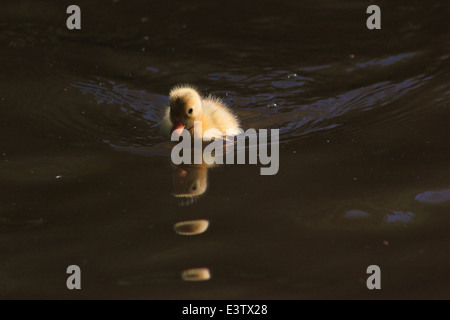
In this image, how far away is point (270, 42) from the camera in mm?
4520

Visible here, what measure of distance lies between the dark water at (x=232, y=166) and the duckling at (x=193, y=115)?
0.11 m

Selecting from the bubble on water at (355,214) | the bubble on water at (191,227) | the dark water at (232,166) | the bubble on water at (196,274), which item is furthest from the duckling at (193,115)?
the bubble on water at (196,274)

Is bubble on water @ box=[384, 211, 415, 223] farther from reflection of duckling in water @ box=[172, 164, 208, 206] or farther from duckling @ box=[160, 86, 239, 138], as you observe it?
duckling @ box=[160, 86, 239, 138]

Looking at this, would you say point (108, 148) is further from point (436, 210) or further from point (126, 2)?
point (126, 2)

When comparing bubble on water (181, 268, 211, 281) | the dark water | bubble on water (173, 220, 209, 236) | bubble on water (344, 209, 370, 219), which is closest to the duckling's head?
the dark water

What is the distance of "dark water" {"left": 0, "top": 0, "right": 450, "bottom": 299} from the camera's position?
222cm

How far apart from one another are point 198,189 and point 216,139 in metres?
0.82

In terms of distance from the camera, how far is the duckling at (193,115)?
3.48 meters

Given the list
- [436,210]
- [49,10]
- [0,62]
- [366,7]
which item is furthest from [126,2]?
[436,210]

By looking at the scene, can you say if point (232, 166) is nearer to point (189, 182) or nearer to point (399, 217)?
point (189, 182)

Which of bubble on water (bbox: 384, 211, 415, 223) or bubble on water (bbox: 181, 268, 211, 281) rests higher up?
bubble on water (bbox: 384, 211, 415, 223)

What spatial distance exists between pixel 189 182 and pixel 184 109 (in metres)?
0.72

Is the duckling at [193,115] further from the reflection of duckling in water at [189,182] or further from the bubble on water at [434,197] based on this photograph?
the bubble on water at [434,197]

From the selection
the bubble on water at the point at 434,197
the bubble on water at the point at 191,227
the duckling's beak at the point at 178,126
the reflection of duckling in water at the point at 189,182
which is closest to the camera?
the bubble on water at the point at 191,227
